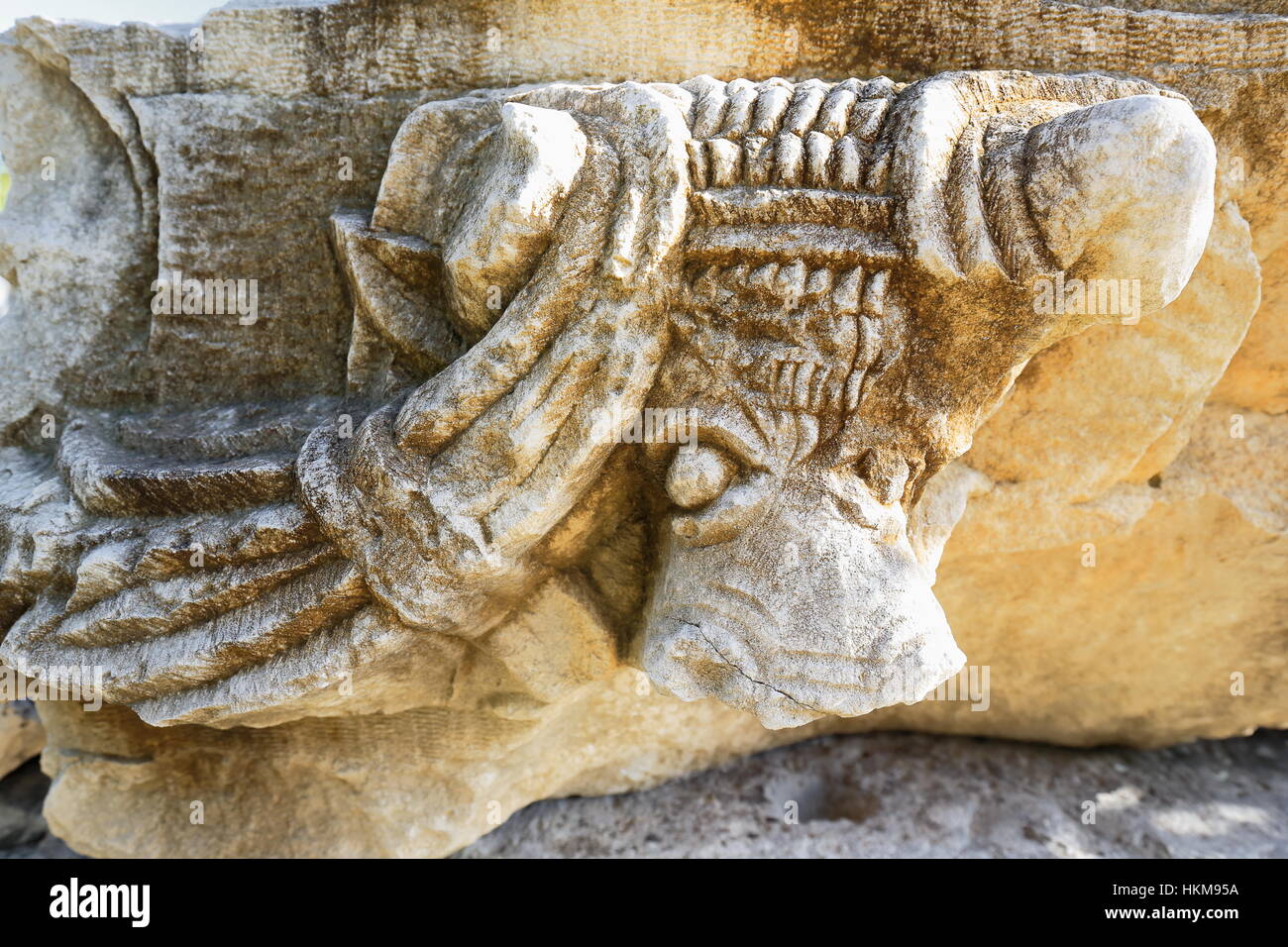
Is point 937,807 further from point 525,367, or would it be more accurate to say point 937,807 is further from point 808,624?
point 525,367

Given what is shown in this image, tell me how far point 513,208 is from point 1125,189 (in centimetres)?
89

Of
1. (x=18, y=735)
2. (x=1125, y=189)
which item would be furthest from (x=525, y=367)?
(x=18, y=735)

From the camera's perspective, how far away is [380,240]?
5.25 ft

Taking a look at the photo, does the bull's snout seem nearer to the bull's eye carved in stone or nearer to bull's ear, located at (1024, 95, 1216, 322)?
the bull's eye carved in stone

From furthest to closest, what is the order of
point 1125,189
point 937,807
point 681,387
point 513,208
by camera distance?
point 937,807, point 681,387, point 513,208, point 1125,189

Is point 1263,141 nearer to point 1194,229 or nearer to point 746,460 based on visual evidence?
point 1194,229

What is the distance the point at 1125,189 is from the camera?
123 centimetres

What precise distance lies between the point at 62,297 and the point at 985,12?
6.53ft

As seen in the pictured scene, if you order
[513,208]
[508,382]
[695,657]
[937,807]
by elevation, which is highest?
[513,208]

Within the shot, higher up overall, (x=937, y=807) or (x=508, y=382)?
(x=508, y=382)

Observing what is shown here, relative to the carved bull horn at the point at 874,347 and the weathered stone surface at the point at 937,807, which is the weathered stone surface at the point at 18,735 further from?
the carved bull horn at the point at 874,347

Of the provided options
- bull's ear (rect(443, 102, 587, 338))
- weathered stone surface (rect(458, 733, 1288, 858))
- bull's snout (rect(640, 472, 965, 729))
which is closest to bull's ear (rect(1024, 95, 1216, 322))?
bull's snout (rect(640, 472, 965, 729))

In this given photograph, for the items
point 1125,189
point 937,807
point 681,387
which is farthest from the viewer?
point 937,807

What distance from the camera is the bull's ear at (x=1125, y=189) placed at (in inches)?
47.7
